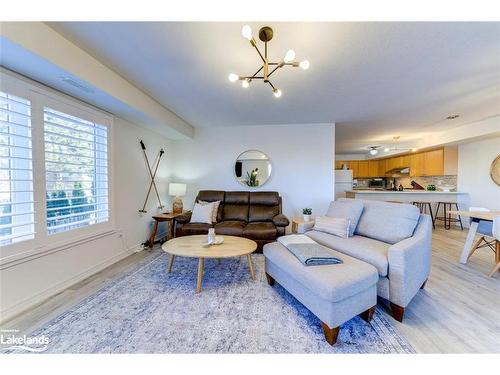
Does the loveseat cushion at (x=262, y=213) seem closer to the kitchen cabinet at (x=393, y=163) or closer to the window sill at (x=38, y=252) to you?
the window sill at (x=38, y=252)

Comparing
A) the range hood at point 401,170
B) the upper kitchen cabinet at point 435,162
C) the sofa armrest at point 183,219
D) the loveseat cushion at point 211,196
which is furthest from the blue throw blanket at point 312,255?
the range hood at point 401,170

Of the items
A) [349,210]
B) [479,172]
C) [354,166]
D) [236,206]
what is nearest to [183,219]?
[236,206]

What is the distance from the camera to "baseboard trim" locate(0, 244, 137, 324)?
5.64 ft

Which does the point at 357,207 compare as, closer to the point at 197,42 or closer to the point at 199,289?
the point at 199,289

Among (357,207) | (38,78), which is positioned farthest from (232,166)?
(38,78)

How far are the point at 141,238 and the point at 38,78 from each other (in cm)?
257

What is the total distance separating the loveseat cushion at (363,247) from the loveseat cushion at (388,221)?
98 millimetres

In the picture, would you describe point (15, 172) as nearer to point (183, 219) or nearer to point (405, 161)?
point (183, 219)

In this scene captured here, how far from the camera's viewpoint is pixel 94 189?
2.64m

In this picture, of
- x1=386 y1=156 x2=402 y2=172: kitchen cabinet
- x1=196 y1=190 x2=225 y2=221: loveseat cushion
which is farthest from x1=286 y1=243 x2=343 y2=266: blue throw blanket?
x1=386 y1=156 x2=402 y2=172: kitchen cabinet

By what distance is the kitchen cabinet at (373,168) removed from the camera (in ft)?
26.3

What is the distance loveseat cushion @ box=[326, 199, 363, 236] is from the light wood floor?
0.93 metres

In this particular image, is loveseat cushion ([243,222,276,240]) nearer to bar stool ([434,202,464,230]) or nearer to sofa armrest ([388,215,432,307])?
sofa armrest ([388,215,432,307])

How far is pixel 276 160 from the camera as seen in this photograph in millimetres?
4336
